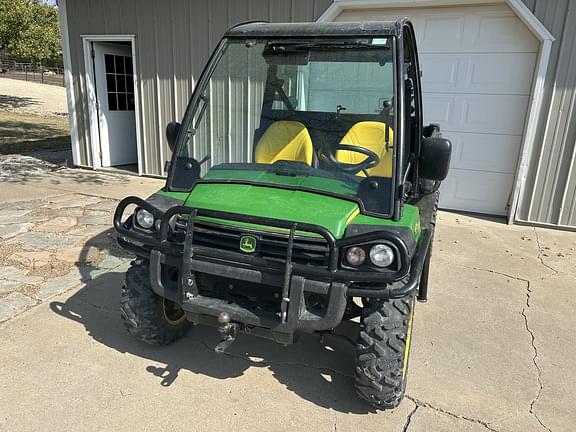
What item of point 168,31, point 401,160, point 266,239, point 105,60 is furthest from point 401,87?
point 105,60

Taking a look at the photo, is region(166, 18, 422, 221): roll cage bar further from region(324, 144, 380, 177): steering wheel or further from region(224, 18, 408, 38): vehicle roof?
region(324, 144, 380, 177): steering wheel

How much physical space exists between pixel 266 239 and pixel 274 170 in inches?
23.0

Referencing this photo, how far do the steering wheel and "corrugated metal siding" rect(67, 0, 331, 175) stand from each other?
177 inches

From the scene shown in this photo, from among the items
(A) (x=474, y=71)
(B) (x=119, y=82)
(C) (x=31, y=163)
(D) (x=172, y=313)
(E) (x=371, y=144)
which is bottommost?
(C) (x=31, y=163)

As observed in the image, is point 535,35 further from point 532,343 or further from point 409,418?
point 409,418

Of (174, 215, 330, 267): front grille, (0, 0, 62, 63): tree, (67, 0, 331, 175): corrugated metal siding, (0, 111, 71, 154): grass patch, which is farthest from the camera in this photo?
(0, 0, 62, 63): tree

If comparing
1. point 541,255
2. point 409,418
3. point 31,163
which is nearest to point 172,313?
point 409,418

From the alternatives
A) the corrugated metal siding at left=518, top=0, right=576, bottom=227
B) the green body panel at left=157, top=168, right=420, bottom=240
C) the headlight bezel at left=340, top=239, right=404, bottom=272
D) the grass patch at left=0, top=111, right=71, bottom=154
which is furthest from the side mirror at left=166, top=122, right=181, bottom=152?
the grass patch at left=0, top=111, right=71, bottom=154

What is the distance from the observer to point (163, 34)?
24.8ft

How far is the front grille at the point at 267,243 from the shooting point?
7.66ft

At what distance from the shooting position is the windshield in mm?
2660

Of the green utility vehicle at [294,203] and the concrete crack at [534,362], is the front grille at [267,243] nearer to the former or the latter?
the green utility vehicle at [294,203]

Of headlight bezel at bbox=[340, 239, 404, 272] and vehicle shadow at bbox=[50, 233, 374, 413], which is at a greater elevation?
headlight bezel at bbox=[340, 239, 404, 272]

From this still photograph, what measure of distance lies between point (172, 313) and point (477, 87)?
5.15 meters
